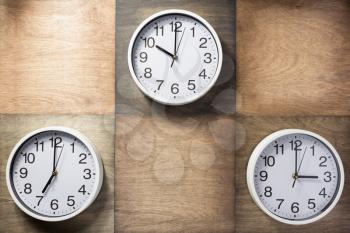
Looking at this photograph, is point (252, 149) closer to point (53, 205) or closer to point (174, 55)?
point (174, 55)

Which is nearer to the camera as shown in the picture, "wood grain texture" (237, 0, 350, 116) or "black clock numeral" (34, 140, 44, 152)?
"black clock numeral" (34, 140, 44, 152)

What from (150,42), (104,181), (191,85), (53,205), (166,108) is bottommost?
(53,205)

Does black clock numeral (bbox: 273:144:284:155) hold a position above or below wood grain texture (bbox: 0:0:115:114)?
below

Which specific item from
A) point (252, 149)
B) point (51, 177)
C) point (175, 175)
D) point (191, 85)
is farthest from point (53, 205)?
point (252, 149)

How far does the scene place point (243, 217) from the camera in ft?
6.93

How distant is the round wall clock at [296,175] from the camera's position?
203 cm

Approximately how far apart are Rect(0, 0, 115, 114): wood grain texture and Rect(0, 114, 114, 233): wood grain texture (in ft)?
0.20

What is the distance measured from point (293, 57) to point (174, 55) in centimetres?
70

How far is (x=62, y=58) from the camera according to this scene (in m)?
2.13

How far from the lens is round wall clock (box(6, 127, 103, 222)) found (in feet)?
6.59

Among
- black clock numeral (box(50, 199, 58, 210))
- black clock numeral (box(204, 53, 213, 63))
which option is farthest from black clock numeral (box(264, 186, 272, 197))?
black clock numeral (box(50, 199, 58, 210))

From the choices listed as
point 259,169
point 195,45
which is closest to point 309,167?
point 259,169

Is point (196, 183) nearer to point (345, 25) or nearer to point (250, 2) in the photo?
point (250, 2)

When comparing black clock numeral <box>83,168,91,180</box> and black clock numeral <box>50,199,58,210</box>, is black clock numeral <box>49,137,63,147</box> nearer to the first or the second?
black clock numeral <box>83,168,91,180</box>
